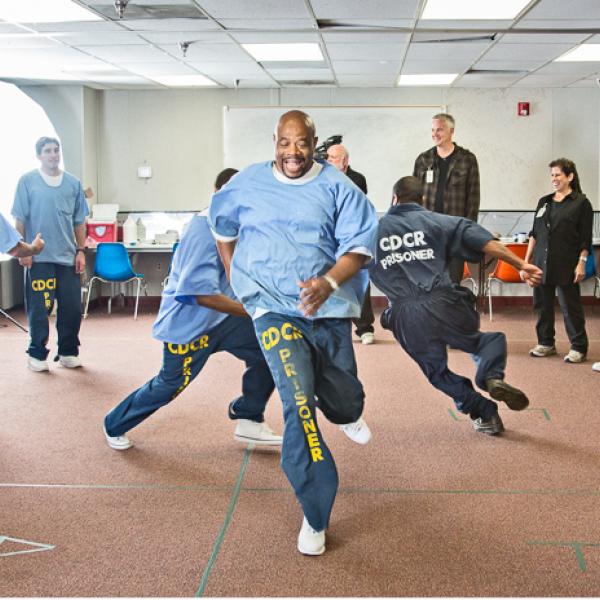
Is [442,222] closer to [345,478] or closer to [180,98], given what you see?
[345,478]

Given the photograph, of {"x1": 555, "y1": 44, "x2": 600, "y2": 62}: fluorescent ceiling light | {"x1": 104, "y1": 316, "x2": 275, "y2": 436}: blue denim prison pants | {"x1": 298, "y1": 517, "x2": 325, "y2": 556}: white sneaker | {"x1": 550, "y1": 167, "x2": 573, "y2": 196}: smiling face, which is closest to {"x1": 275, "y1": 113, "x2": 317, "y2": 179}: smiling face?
{"x1": 104, "y1": 316, "x2": 275, "y2": 436}: blue denim prison pants

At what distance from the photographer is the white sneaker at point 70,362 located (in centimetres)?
629

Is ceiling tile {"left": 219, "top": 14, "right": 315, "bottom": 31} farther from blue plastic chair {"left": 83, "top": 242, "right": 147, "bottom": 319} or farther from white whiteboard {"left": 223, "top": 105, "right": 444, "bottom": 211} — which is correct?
white whiteboard {"left": 223, "top": 105, "right": 444, "bottom": 211}

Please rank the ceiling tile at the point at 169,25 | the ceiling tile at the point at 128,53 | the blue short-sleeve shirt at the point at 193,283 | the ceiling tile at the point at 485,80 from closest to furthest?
the blue short-sleeve shirt at the point at 193,283
the ceiling tile at the point at 169,25
the ceiling tile at the point at 128,53
the ceiling tile at the point at 485,80

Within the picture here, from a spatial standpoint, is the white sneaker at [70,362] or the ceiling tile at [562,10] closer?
the ceiling tile at [562,10]

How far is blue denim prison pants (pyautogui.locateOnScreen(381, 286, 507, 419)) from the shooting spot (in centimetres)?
406

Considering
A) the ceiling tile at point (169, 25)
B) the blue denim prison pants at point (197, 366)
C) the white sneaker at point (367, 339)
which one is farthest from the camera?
the white sneaker at point (367, 339)

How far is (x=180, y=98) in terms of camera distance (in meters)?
10.6

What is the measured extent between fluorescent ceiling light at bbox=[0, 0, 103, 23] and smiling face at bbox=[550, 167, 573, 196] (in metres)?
3.88

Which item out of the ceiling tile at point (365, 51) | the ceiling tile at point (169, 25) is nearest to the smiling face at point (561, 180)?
the ceiling tile at point (365, 51)

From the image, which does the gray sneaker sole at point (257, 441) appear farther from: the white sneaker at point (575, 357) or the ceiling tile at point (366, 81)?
the ceiling tile at point (366, 81)

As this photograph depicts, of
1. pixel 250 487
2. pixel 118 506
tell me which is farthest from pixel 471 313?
pixel 118 506

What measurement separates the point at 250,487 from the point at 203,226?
1130 millimetres

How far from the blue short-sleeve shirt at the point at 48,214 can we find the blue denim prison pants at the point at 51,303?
0.09 metres
